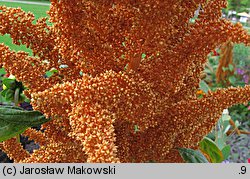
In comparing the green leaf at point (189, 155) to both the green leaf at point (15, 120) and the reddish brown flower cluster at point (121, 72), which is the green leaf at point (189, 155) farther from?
the green leaf at point (15, 120)

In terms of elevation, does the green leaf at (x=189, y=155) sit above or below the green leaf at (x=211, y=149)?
above

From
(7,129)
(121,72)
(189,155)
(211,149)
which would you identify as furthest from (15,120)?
(211,149)

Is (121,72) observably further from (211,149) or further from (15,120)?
(211,149)

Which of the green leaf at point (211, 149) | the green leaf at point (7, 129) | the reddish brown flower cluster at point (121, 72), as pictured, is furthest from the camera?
the green leaf at point (211, 149)

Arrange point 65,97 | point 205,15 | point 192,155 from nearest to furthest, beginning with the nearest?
point 65,97 < point 205,15 < point 192,155

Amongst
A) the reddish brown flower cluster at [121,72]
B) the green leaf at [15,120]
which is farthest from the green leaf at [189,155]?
the green leaf at [15,120]

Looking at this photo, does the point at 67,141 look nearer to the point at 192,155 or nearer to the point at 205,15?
the point at 192,155

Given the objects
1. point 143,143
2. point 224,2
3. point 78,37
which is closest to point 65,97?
point 78,37

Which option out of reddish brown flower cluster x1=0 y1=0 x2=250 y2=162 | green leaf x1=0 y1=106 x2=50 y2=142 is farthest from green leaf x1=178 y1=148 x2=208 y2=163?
green leaf x1=0 y1=106 x2=50 y2=142
